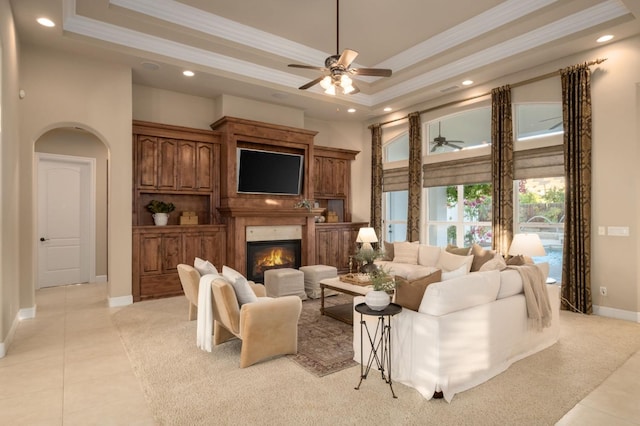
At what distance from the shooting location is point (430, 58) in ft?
20.0

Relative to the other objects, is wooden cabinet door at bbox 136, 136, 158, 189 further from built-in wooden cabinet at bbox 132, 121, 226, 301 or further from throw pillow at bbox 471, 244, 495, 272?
throw pillow at bbox 471, 244, 495, 272

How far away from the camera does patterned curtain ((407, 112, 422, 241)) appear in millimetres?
7461

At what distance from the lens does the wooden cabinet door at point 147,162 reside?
605 centimetres

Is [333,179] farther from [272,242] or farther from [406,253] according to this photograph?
[406,253]

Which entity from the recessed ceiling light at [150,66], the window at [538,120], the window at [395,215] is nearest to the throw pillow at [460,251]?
the window at [538,120]

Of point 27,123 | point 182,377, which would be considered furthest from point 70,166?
point 182,377

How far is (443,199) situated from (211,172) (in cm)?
446

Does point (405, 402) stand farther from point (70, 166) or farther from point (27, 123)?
point (70, 166)

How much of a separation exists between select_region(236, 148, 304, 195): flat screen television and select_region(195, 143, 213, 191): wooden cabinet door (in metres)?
0.53

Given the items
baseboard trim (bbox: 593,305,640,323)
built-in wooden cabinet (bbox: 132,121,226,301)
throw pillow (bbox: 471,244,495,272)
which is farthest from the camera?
built-in wooden cabinet (bbox: 132,121,226,301)

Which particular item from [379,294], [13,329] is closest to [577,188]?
[379,294]

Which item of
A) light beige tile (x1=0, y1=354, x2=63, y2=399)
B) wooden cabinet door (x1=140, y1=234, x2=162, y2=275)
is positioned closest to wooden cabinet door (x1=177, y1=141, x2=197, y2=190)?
wooden cabinet door (x1=140, y1=234, x2=162, y2=275)

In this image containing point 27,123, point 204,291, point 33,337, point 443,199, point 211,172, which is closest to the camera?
point 204,291

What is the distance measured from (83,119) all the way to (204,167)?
78.2 inches
